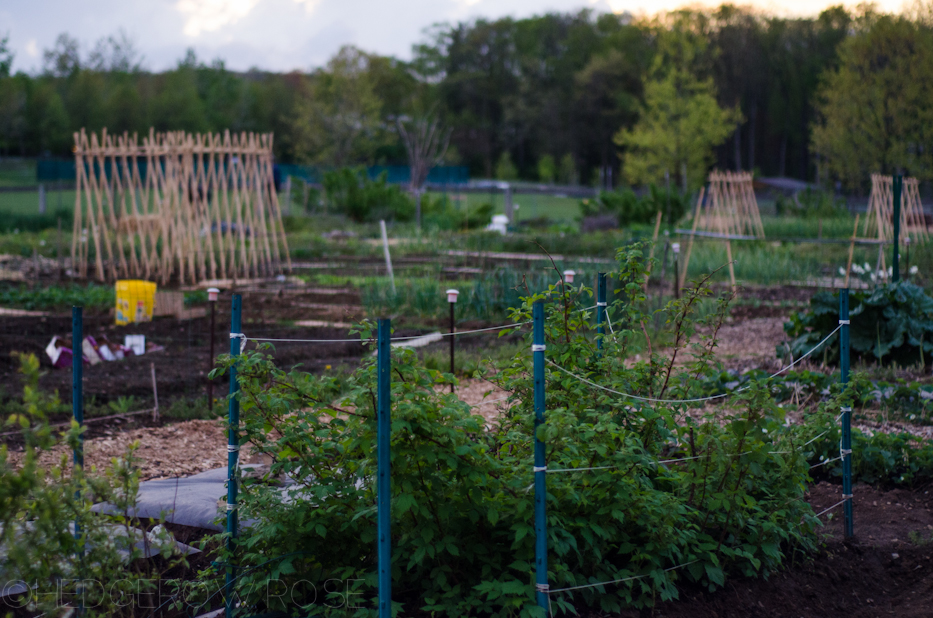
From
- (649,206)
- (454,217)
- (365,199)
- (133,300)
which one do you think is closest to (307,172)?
(365,199)

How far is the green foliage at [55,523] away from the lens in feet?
5.98

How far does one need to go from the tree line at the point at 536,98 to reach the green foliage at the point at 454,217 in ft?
43.9

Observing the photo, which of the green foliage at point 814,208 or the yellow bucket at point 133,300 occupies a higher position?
the green foliage at point 814,208

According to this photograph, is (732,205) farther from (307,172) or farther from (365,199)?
(307,172)

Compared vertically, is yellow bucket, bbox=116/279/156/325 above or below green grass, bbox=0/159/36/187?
below

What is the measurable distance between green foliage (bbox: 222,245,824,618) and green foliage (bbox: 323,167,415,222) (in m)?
19.6

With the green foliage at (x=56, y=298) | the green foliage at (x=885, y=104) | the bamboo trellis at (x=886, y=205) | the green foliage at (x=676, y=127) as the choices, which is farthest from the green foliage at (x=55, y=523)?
the green foliage at (x=676, y=127)

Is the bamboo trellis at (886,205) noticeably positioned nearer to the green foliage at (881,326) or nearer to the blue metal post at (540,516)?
the green foliage at (881,326)

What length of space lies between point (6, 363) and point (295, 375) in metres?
5.13

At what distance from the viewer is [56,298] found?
30.9 ft

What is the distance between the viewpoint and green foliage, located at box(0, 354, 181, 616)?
5.98 feet

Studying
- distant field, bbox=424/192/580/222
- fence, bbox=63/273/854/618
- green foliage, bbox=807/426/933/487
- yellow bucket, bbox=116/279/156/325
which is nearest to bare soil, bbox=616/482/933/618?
fence, bbox=63/273/854/618

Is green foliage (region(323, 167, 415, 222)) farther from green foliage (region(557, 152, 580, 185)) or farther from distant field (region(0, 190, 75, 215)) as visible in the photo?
green foliage (region(557, 152, 580, 185))

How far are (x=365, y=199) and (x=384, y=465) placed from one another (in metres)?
20.9
